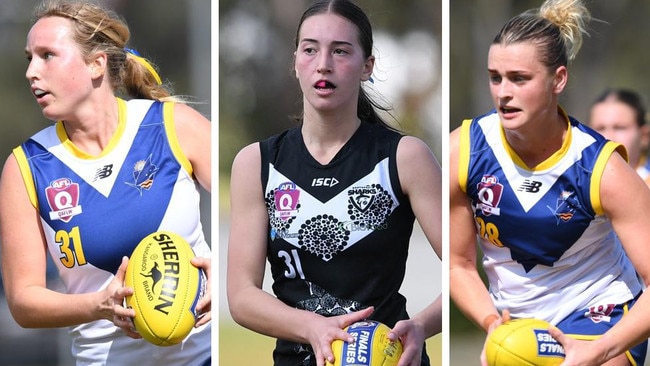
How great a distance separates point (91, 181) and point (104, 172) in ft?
0.17

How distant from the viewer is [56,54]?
3314 millimetres

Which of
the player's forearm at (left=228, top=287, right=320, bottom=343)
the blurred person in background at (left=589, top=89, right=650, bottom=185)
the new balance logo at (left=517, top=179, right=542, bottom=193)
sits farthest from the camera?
the blurred person in background at (left=589, top=89, right=650, bottom=185)

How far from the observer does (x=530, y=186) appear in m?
3.30

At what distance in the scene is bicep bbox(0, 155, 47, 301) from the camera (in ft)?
11.0

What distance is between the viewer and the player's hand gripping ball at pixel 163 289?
10.1 feet

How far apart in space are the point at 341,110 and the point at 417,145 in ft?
0.87

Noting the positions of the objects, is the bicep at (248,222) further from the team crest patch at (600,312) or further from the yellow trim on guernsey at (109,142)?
the team crest patch at (600,312)

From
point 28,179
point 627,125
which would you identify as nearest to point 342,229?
point 28,179

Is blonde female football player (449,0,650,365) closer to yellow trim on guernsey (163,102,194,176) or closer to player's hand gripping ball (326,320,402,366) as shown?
player's hand gripping ball (326,320,402,366)

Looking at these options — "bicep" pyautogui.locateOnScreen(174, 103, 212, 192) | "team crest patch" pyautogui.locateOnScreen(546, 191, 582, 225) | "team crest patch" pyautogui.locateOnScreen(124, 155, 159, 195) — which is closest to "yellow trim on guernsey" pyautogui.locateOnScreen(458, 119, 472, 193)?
"team crest patch" pyautogui.locateOnScreen(546, 191, 582, 225)

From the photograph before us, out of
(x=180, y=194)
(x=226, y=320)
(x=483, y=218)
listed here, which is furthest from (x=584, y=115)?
(x=180, y=194)

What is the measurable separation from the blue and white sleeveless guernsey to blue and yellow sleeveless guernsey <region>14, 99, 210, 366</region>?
37.4 inches

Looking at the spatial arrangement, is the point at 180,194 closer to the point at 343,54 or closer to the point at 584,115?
the point at 343,54

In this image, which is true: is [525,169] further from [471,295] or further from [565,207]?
[471,295]
